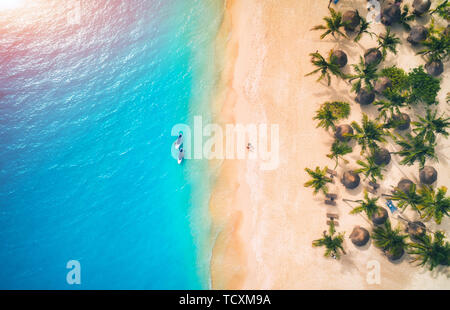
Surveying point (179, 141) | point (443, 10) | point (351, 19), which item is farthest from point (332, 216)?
point (443, 10)

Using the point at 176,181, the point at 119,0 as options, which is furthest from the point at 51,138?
the point at 119,0

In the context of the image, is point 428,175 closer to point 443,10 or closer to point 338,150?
point 338,150

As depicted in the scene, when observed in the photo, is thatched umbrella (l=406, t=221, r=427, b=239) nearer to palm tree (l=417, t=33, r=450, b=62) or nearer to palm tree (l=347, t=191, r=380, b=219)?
palm tree (l=347, t=191, r=380, b=219)

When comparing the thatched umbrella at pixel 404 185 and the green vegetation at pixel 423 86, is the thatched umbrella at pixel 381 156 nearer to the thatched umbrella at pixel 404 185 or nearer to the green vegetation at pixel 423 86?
the thatched umbrella at pixel 404 185

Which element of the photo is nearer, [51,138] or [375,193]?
[375,193]

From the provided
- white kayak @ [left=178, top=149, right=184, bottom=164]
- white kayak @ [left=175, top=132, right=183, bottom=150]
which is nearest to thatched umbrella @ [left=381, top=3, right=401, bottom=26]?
white kayak @ [left=175, top=132, right=183, bottom=150]

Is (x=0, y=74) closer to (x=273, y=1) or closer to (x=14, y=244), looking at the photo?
(x=14, y=244)
